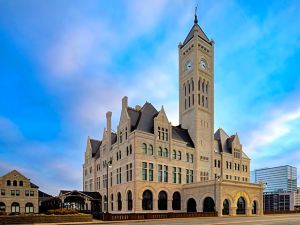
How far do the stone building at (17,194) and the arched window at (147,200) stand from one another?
38081mm

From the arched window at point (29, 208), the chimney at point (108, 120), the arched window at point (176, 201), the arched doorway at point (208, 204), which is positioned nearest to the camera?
the arched doorway at point (208, 204)

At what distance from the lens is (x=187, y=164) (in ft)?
200

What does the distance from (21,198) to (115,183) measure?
30.7 metres

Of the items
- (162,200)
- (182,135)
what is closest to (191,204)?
(162,200)

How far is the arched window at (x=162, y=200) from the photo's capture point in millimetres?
55838

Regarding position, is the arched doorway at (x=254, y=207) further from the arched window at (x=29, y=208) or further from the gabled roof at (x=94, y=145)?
the arched window at (x=29, y=208)

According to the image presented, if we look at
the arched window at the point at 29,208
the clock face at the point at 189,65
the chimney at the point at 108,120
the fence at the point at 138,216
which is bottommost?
the arched window at the point at 29,208

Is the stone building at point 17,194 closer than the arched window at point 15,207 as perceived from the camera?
Yes

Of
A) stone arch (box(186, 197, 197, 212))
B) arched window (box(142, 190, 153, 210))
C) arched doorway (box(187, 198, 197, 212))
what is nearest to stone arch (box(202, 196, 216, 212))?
arched doorway (box(187, 198, 197, 212))

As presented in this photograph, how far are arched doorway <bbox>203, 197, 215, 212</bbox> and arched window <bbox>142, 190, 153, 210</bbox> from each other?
9.40m

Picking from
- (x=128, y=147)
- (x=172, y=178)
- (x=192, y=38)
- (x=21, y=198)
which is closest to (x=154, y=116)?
(x=128, y=147)

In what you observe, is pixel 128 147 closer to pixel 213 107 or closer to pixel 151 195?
pixel 151 195

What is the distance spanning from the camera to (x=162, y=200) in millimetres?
56375

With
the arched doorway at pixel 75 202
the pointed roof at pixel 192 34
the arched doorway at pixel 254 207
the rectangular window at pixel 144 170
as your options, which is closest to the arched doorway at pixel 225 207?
the arched doorway at pixel 254 207
